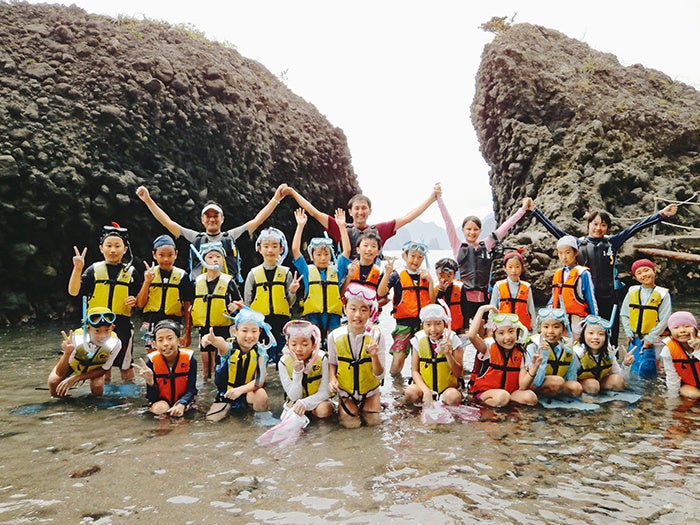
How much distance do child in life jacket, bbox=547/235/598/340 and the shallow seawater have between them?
154cm

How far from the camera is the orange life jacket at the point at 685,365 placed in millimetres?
6141

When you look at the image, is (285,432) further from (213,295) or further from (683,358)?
(683,358)

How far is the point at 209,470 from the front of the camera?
429 centimetres

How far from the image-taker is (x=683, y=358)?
20.2ft

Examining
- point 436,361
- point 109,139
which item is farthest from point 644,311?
point 109,139

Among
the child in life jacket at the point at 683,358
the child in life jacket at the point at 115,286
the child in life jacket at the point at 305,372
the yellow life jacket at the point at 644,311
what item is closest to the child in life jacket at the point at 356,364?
the child in life jacket at the point at 305,372

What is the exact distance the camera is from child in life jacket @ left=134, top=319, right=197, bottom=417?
229 inches

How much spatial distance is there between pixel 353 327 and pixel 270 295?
6.15 ft

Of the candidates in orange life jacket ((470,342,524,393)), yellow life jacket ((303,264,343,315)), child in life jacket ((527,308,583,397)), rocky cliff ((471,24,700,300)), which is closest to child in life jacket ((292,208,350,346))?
yellow life jacket ((303,264,343,315))

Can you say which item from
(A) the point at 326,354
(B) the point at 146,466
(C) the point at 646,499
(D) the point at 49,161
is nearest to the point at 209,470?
(B) the point at 146,466

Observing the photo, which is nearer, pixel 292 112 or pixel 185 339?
pixel 185 339

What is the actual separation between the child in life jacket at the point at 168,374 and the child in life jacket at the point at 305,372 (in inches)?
49.7

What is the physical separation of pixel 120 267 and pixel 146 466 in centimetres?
358

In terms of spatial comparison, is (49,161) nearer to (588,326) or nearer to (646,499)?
(588,326)
